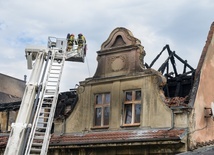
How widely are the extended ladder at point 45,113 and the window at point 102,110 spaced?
3657 millimetres

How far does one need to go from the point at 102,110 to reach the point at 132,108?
148 cm

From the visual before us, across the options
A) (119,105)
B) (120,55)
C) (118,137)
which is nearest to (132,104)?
(119,105)

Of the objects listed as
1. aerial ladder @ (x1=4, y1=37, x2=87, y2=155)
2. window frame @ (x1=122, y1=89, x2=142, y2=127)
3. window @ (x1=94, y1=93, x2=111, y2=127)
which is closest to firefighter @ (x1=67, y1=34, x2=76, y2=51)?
aerial ladder @ (x1=4, y1=37, x2=87, y2=155)

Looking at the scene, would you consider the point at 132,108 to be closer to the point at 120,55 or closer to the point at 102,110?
the point at 102,110

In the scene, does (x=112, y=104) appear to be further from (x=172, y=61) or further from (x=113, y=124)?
(x=172, y=61)

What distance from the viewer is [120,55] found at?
63.8ft

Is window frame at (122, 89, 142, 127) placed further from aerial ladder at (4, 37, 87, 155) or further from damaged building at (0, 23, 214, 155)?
aerial ladder at (4, 37, 87, 155)

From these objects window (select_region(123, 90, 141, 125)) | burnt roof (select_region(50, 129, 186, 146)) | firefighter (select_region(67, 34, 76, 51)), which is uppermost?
firefighter (select_region(67, 34, 76, 51))

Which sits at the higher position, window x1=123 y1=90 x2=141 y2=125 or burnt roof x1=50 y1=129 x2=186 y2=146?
A: window x1=123 y1=90 x2=141 y2=125

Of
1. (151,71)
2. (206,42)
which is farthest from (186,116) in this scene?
(206,42)

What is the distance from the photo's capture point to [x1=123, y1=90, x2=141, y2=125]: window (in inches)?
725

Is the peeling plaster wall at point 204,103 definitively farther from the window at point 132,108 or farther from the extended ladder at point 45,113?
the extended ladder at point 45,113

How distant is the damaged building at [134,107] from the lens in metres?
16.9

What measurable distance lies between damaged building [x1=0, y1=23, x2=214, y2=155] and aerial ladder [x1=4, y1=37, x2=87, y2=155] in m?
2.12
